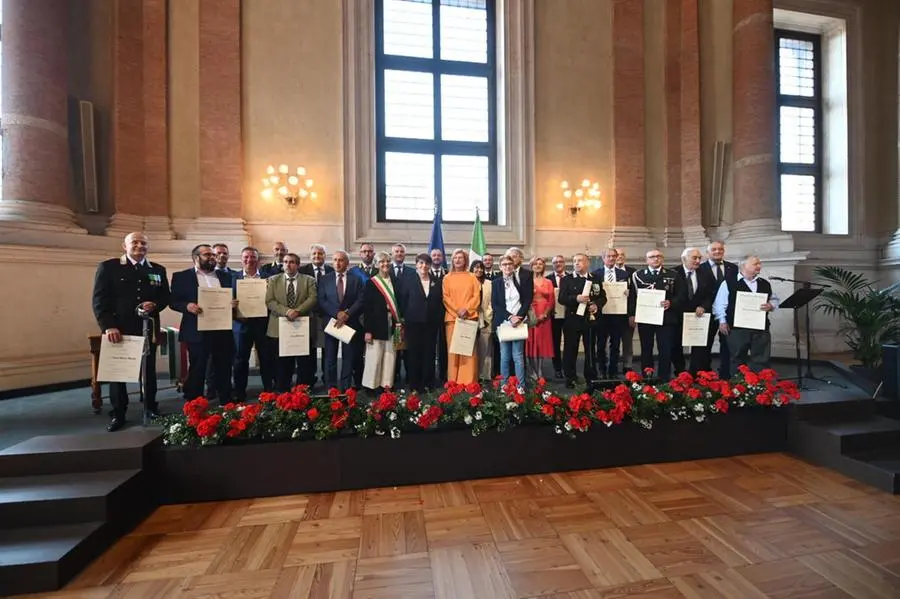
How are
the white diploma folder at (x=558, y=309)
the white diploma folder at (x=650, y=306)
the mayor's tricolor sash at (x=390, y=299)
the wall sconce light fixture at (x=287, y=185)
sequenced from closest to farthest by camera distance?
the mayor's tricolor sash at (x=390, y=299), the white diploma folder at (x=650, y=306), the white diploma folder at (x=558, y=309), the wall sconce light fixture at (x=287, y=185)

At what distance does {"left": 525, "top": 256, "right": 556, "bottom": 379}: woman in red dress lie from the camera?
521cm

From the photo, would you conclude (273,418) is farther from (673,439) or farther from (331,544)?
(673,439)

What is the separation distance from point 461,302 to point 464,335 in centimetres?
36

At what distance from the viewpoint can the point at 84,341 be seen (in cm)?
629

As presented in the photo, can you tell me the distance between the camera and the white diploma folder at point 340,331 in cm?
454

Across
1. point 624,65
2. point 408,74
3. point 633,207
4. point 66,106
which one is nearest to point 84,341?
point 66,106

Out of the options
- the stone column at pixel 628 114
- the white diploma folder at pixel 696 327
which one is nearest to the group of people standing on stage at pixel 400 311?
the white diploma folder at pixel 696 327

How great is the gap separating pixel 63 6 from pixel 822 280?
12.5 m

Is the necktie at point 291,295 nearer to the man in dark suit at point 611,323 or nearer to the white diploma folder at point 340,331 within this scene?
the white diploma folder at point 340,331

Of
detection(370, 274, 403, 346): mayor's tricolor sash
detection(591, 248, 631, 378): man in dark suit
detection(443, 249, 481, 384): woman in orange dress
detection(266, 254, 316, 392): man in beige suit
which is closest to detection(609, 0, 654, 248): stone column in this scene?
detection(591, 248, 631, 378): man in dark suit

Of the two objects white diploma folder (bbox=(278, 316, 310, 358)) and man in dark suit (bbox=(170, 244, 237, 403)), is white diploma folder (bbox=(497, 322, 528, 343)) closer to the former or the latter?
white diploma folder (bbox=(278, 316, 310, 358))

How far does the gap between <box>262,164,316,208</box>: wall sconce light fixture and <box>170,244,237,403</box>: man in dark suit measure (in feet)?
11.2

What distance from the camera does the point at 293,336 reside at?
450cm

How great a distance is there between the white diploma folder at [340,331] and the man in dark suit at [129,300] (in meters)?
1.49
